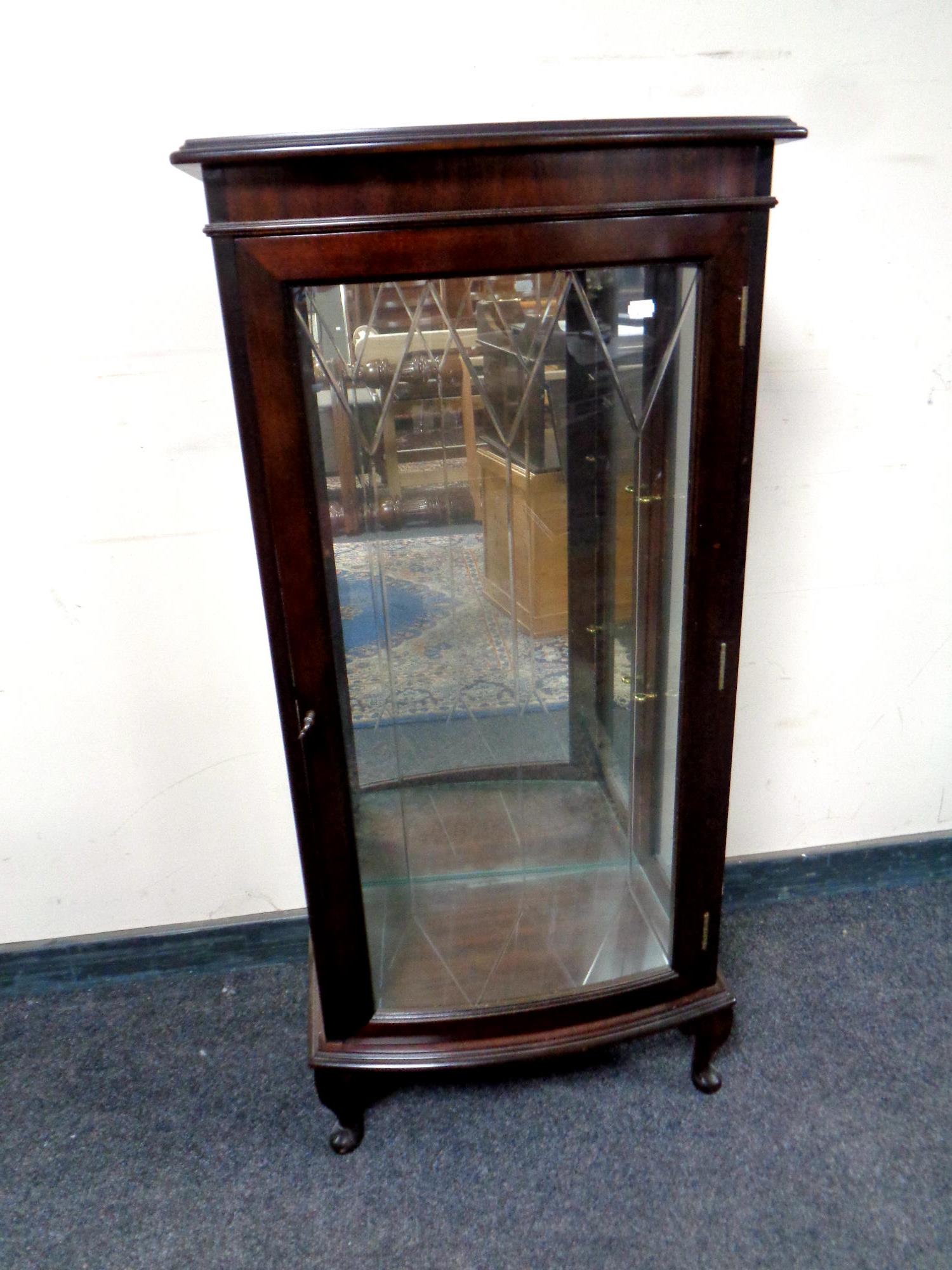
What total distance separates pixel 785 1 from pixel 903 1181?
1.33 metres

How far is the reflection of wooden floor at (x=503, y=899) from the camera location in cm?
101

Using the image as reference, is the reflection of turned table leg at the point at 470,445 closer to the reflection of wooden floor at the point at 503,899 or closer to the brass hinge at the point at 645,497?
the brass hinge at the point at 645,497

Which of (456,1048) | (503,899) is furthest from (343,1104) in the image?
(503,899)

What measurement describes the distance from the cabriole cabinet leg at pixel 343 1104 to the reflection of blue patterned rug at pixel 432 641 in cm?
42

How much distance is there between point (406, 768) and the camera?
0.99m

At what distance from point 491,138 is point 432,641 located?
0.48m

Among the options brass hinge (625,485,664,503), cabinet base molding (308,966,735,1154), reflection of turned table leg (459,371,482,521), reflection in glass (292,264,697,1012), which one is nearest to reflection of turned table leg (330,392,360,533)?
reflection in glass (292,264,697,1012)

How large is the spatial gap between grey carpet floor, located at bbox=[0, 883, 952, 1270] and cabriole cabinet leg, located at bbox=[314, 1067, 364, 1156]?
19 mm

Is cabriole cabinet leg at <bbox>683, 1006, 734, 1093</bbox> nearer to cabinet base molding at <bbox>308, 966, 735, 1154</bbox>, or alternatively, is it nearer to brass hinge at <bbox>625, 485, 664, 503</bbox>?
cabinet base molding at <bbox>308, 966, 735, 1154</bbox>

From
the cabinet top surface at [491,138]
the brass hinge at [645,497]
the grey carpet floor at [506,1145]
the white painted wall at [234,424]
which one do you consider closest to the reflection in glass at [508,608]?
the brass hinge at [645,497]

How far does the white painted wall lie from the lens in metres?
0.96

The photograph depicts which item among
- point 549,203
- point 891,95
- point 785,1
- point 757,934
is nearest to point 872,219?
point 891,95

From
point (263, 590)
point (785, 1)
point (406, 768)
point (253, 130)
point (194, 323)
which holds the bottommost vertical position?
point (406, 768)

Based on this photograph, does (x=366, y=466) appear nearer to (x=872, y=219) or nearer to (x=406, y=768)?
(x=406, y=768)
